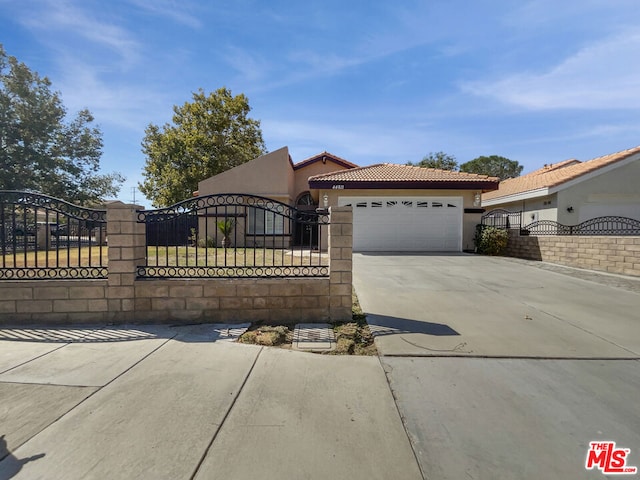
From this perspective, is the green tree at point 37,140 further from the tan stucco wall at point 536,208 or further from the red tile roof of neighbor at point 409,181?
the tan stucco wall at point 536,208

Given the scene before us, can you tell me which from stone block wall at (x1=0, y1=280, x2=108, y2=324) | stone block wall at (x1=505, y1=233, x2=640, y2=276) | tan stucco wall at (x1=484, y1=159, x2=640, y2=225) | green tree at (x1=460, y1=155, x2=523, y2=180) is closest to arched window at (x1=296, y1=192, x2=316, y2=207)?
stone block wall at (x1=505, y1=233, x2=640, y2=276)

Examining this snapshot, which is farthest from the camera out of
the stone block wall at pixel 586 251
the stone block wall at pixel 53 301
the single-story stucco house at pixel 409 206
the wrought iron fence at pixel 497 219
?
the wrought iron fence at pixel 497 219

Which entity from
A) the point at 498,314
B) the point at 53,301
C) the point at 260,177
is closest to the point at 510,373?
the point at 498,314

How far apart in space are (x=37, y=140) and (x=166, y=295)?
61.4 feet

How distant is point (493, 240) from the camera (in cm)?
1338

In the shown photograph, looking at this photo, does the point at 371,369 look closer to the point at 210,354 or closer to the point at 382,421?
the point at 382,421

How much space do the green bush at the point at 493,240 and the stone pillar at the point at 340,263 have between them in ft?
35.1

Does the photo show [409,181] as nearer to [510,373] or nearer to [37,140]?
[510,373]

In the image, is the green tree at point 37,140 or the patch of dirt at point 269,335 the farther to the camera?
the green tree at point 37,140

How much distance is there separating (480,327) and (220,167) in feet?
69.6

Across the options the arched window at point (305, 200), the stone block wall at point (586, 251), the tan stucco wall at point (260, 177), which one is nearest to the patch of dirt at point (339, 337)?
the stone block wall at point (586, 251)

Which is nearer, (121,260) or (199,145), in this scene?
(121,260)

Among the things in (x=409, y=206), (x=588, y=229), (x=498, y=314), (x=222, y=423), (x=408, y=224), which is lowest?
(x=222, y=423)

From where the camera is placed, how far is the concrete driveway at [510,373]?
222cm
